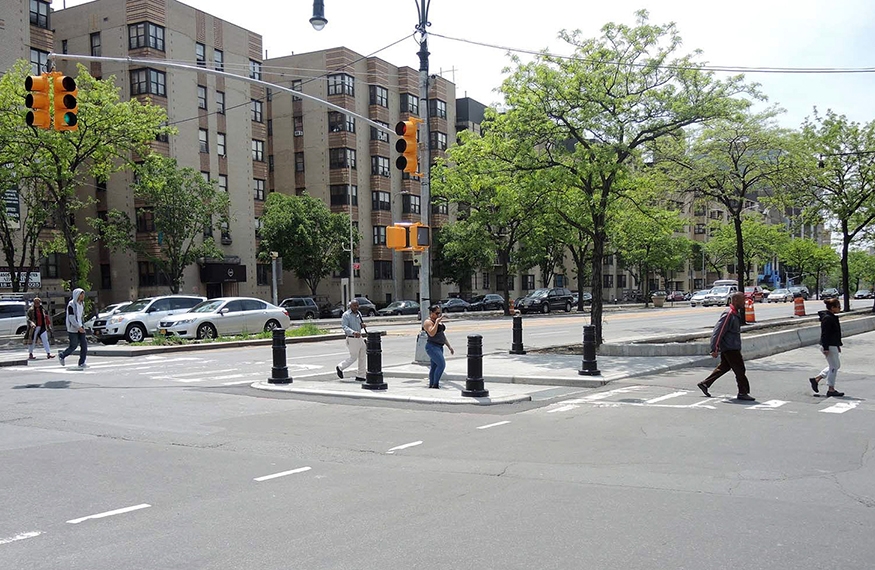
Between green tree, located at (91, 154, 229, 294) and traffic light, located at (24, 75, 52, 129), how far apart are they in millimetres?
28257

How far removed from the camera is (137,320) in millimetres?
25906

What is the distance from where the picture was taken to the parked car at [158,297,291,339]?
2484 cm

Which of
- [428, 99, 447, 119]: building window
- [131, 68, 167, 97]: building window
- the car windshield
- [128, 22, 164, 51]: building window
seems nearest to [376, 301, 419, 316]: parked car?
[428, 99, 447, 119]: building window

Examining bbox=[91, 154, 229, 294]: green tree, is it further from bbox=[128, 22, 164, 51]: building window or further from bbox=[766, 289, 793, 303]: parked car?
bbox=[766, 289, 793, 303]: parked car

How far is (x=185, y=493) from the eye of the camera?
6473 millimetres

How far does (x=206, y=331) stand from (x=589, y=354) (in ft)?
50.4

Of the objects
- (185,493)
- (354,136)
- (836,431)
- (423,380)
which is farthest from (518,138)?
(354,136)

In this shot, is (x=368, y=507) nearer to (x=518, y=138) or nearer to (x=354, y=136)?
(x=518, y=138)

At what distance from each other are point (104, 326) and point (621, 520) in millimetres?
24168

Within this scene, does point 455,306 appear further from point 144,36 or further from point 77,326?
point 77,326

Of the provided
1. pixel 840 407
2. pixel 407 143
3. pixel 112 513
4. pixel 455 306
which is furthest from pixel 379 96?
pixel 112 513

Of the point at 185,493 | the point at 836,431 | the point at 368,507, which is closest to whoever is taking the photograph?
the point at 368,507

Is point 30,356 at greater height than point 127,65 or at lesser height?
lesser

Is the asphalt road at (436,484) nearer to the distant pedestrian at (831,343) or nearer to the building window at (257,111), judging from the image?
the distant pedestrian at (831,343)
